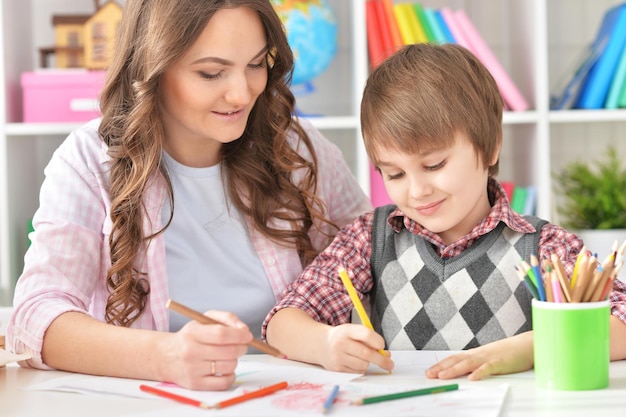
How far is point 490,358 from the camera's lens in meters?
1.13

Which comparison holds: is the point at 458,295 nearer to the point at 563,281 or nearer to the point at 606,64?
the point at 563,281

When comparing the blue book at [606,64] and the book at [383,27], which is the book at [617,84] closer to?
the blue book at [606,64]

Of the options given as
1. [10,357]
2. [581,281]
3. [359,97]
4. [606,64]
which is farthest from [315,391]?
[606,64]

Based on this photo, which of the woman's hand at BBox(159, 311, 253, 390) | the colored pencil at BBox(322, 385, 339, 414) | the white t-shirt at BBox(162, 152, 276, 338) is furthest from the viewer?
the white t-shirt at BBox(162, 152, 276, 338)

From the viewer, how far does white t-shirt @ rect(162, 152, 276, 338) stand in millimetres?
1520

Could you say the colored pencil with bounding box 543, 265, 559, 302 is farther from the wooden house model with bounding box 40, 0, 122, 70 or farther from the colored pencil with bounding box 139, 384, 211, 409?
the wooden house model with bounding box 40, 0, 122, 70

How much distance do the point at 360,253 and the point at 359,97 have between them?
105 cm

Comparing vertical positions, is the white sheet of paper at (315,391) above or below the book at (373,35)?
below

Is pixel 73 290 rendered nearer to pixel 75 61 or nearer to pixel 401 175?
pixel 401 175

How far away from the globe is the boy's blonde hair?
107cm

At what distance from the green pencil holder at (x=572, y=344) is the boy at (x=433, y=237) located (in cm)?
26

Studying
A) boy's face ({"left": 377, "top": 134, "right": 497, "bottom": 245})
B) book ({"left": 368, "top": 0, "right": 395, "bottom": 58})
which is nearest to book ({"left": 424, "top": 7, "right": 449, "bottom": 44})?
book ({"left": 368, "top": 0, "right": 395, "bottom": 58})

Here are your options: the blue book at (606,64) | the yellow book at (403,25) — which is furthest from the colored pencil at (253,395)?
the blue book at (606,64)

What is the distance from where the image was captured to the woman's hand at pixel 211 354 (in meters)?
1.06
